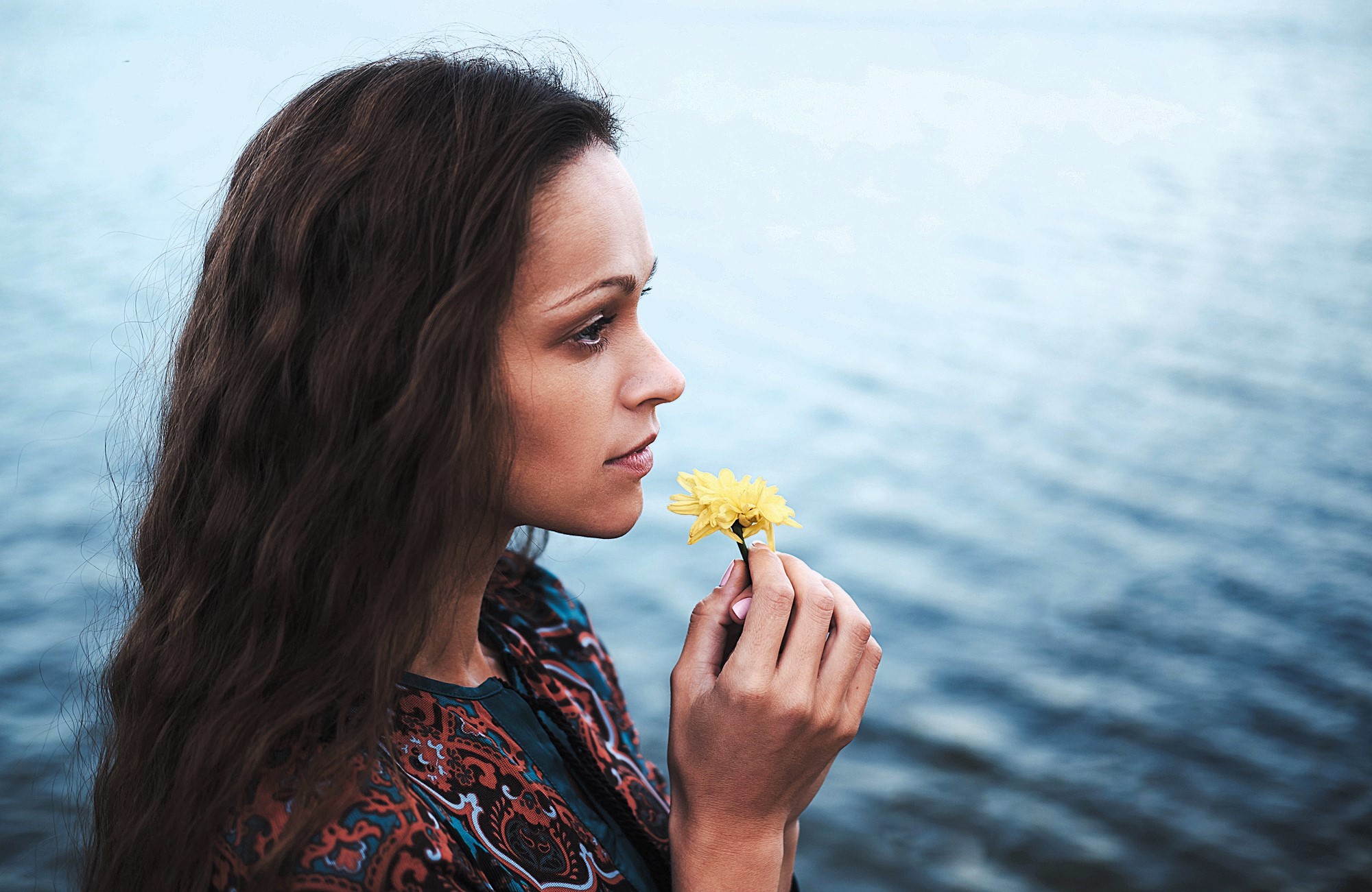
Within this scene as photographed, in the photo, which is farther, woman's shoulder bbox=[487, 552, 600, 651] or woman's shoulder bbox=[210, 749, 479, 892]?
woman's shoulder bbox=[487, 552, 600, 651]

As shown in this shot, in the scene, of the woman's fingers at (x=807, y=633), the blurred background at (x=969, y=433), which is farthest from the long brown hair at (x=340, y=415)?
the blurred background at (x=969, y=433)

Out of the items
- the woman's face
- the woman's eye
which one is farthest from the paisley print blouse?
the woman's eye

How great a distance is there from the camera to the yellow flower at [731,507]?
1476 millimetres

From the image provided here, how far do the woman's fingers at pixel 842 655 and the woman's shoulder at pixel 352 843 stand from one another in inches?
20.4

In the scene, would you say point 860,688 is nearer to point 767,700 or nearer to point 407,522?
point 767,700

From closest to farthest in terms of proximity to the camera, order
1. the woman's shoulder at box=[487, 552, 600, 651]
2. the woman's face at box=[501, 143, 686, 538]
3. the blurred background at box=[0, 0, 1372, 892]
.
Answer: the woman's face at box=[501, 143, 686, 538], the woman's shoulder at box=[487, 552, 600, 651], the blurred background at box=[0, 0, 1372, 892]

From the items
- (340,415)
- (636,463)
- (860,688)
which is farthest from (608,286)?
(860,688)

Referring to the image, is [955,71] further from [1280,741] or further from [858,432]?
[1280,741]

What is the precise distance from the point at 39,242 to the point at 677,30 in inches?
690

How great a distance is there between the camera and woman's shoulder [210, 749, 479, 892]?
1.14 metres

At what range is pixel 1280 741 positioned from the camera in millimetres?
3834

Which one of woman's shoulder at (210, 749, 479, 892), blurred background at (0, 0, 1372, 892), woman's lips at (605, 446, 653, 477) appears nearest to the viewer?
woman's shoulder at (210, 749, 479, 892)

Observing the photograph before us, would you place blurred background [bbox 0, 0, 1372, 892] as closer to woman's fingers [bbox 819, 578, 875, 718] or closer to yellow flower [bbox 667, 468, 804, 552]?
yellow flower [bbox 667, 468, 804, 552]

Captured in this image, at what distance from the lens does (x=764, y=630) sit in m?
1.42
